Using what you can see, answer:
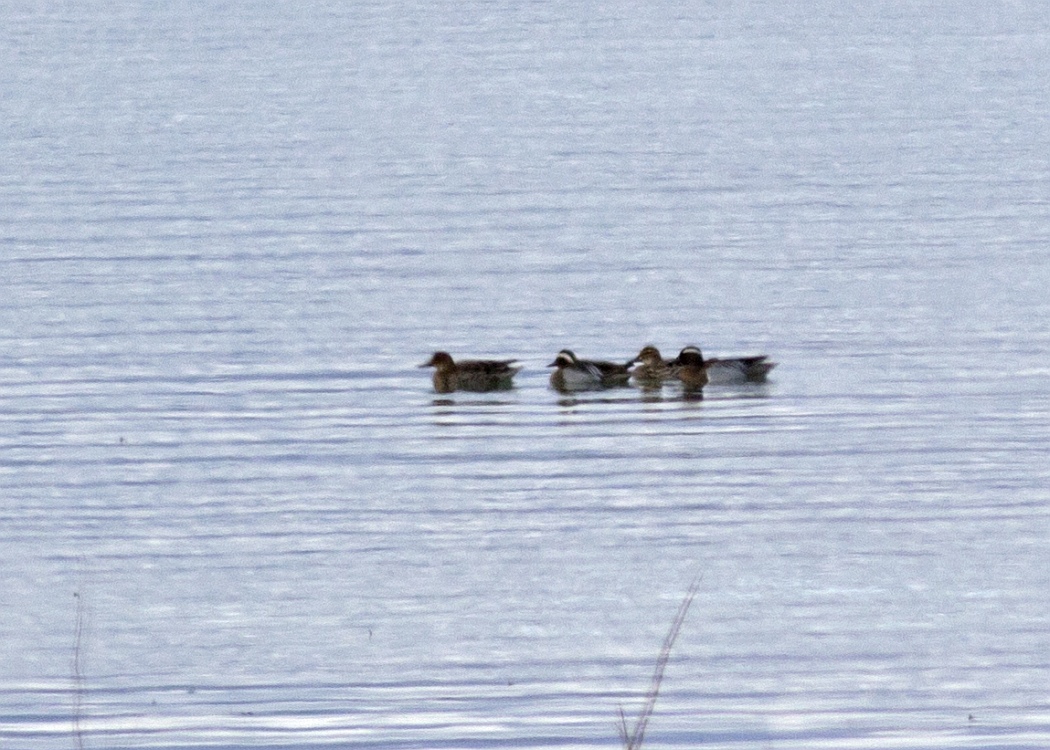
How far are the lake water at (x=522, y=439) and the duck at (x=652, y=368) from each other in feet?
0.53

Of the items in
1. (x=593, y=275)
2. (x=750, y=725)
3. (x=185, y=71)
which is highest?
(x=185, y=71)

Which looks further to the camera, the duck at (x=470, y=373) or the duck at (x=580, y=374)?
the duck at (x=580, y=374)

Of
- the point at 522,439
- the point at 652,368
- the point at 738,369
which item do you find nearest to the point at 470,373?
the point at 652,368

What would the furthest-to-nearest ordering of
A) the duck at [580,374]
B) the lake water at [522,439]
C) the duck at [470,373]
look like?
the duck at [580,374] → the duck at [470,373] → the lake water at [522,439]

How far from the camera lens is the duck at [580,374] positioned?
1786cm

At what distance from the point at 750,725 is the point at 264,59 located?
4529cm

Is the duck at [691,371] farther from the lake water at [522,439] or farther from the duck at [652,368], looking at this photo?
the lake water at [522,439]

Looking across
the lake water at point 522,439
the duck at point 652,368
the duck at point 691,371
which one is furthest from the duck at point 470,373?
the duck at point 691,371

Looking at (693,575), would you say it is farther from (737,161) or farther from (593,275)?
(737,161)

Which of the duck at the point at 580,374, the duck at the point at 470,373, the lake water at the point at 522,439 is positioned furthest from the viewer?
the duck at the point at 580,374

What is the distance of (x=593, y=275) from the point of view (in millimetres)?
23078

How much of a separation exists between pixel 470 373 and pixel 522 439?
1499 mm

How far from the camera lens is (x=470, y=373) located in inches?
695

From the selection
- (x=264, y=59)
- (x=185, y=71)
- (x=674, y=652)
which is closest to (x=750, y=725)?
(x=674, y=652)
